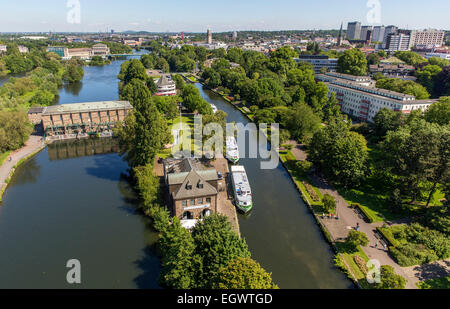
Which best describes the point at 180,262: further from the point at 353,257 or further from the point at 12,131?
the point at 12,131

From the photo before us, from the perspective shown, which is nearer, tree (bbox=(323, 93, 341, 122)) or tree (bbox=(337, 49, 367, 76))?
tree (bbox=(323, 93, 341, 122))

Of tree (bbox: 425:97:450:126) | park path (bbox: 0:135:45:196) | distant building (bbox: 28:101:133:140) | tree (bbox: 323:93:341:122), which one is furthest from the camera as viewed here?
tree (bbox: 323:93:341:122)

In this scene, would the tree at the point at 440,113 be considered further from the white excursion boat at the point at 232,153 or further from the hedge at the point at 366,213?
the white excursion boat at the point at 232,153

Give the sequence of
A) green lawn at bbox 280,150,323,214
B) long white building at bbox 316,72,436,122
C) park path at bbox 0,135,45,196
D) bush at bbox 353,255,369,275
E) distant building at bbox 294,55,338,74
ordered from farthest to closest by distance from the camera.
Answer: distant building at bbox 294,55,338,74 → long white building at bbox 316,72,436,122 → park path at bbox 0,135,45,196 → green lawn at bbox 280,150,323,214 → bush at bbox 353,255,369,275

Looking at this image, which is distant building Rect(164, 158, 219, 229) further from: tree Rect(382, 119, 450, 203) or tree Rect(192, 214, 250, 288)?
tree Rect(382, 119, 450, 203)

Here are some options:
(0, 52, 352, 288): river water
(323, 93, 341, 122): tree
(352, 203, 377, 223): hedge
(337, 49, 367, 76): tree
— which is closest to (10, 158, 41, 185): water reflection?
(0, 52, 352, 288): river water

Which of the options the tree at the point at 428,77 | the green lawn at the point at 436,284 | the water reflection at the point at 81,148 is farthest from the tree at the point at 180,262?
the tree at the point at 428,77

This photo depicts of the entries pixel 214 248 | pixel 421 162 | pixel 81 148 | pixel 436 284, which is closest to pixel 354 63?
pixel 421 162

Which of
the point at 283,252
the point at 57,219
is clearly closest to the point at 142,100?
the point at 57,219
